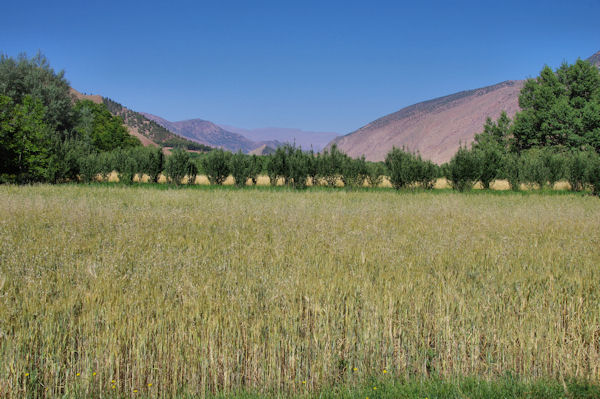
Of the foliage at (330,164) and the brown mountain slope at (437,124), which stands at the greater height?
the brown mountain slope at (437,124)

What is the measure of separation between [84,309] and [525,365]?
425 cm

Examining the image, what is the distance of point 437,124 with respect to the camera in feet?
285

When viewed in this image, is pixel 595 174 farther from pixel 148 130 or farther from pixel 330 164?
pixel 148 130

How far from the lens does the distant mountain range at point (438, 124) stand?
2891 inches

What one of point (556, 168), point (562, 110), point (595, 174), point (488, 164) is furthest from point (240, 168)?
point (562, 110)

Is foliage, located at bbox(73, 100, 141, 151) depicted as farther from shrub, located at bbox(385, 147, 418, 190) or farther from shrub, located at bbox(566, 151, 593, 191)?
shrub, located at bbox(566, 151, 593, 191)

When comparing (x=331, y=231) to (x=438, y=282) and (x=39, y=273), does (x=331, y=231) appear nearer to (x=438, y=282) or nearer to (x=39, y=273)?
(x=438, y=282)

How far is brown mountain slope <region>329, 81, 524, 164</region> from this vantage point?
2896 inches

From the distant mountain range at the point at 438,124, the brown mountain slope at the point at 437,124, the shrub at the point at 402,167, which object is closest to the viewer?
the shrub at the point at 402,167

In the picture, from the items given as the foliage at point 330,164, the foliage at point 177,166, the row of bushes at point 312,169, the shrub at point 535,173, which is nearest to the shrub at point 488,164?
the row of bushes at point 312,169

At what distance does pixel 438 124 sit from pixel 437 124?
1.13 feet

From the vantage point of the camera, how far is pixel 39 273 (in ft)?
15.3

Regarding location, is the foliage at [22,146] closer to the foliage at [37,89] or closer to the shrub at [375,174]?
the foliage at [37,89]

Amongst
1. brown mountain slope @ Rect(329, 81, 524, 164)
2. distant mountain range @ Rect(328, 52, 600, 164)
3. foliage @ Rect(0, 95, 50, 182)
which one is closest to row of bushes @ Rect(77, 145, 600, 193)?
foliage @ Rect(0, 95, 50, 182)
